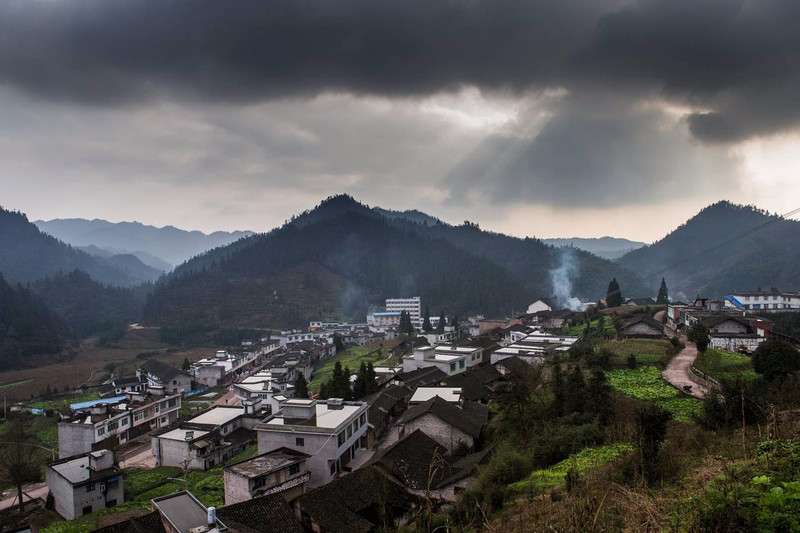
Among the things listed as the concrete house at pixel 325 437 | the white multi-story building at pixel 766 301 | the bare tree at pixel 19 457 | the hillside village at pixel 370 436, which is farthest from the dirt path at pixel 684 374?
the bare tree at pixel 19 457

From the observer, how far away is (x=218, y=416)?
26641mm

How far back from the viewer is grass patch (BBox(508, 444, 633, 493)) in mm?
9875

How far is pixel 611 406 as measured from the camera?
13617 millimetres

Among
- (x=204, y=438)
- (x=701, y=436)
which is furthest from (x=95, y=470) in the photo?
(x=701, y=436)

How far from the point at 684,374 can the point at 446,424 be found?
895cm

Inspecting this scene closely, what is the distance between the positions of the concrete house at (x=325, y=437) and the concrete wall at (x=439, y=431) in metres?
2.21

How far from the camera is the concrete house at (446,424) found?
17.8m

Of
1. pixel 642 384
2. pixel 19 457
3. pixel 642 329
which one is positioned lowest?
pixel 19 457

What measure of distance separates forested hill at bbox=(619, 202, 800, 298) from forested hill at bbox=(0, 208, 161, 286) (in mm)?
161071

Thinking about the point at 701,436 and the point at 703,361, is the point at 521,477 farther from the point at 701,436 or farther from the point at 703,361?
the point at 703,361

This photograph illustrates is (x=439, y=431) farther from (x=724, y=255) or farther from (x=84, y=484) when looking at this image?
(x=724, y=255)

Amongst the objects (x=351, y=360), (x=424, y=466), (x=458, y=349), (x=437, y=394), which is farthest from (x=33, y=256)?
(x=424, y=466)

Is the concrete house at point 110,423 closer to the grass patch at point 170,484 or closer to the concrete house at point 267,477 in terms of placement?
the grass patch at point 170,484

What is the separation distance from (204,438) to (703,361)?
72.2 feet
